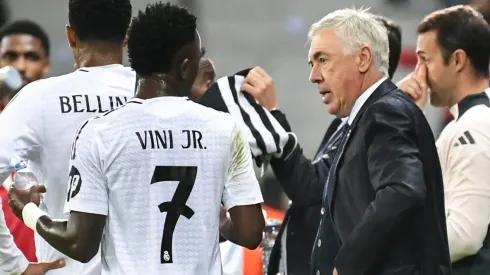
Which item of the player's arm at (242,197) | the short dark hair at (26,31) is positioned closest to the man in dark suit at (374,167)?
the player's arm at (242,197)

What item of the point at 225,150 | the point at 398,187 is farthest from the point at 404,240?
the point at 225,150

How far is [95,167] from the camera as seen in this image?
3.33 meters

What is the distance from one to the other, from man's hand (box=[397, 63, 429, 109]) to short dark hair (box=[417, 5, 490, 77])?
Answer: 0.43 feet

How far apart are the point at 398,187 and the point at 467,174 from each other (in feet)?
3.25

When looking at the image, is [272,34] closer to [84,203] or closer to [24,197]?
[24,197]

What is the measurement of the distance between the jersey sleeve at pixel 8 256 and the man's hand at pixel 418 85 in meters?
1.87

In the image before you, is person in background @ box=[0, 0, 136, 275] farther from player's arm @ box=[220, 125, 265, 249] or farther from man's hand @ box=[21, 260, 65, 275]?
player's arm @ box=[220, 125, 265, 249]

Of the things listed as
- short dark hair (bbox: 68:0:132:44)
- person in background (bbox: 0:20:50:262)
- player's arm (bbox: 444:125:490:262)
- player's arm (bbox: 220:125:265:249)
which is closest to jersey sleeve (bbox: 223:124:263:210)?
player's arm (bbox: 220:125:265:249)

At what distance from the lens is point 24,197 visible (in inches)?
141

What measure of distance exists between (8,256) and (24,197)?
1.59ft

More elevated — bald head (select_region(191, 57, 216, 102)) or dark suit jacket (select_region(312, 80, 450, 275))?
bald head (select_region(191, 57, 216, 102))

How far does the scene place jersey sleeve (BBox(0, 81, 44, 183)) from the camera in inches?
147

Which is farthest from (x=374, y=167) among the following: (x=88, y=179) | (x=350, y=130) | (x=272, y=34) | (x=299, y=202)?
(x=272, y=34)

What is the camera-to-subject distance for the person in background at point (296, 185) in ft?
14.6
